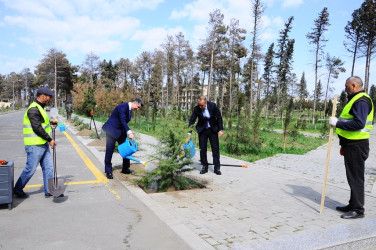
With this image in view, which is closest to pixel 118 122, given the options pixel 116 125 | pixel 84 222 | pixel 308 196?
pixel 116 125

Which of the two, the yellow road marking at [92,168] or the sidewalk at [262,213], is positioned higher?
the sidewalk at [262,213]

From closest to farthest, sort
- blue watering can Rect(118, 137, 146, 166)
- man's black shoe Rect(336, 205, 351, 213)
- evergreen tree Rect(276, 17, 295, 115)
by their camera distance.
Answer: man's black shoe Rect(336, 205, 351, 213)
blue watering can Rect(118, 137, 146, 166)
evergreen tree Rect(276, 17, 295, 115)

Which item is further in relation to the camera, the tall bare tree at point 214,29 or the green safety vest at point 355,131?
the tall bare tree at point 214,29

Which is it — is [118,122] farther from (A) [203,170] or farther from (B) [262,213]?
(B) [262,213]

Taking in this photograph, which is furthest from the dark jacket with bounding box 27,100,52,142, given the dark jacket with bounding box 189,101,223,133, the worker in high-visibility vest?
the dark jacket with bounding box 189,101,223,133

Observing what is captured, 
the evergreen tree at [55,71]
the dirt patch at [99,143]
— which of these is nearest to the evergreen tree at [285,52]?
the dirt patch at [99,143]

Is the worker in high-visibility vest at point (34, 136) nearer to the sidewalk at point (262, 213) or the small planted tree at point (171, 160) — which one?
the sidewalk at point (262, 213)

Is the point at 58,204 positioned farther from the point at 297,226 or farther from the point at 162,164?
the point at 297,226

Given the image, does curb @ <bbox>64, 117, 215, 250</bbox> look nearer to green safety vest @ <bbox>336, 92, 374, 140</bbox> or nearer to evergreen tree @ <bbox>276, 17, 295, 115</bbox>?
green safety vest @ <bbox>336, 92, 374, 140</bbox>

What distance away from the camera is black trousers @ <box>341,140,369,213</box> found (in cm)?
430

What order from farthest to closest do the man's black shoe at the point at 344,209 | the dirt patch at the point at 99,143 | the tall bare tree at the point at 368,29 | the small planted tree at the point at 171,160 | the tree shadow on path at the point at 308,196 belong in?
the tall bare tree at the point at 368,29, the dirt patch at the point at 99,143, the small planted tree at the point at 171,160, the tree shadow on path at the point at 308,196, the man's black shoe at the point at 344,209

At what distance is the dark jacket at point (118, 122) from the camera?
21.1ft

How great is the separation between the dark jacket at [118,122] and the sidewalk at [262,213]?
4.24ft

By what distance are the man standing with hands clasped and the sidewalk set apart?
0.31 metres
